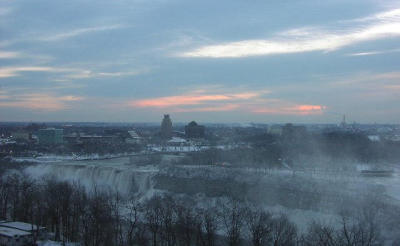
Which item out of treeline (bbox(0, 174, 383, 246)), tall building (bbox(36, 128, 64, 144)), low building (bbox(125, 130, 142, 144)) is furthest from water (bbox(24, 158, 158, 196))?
tall building (bbox(36, 128, 64, 144))

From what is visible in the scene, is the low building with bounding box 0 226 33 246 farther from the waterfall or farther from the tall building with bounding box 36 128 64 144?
the tall building with bounding box 36 128 64 144

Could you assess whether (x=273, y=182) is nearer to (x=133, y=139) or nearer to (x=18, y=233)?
(x=18, y=233)

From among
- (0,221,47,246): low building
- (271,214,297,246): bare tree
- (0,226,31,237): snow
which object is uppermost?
(271,214,297,246): bare tree

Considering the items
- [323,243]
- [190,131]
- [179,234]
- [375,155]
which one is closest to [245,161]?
[375,155]

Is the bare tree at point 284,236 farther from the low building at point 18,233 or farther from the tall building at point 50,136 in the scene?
the tall building at point 50,136

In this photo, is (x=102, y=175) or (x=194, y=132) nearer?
(x=102, y=175)

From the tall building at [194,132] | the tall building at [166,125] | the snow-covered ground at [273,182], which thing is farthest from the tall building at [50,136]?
the snow-covered ground at [273,182]

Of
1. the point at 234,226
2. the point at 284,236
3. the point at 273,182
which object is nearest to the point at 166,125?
the point at 273,182

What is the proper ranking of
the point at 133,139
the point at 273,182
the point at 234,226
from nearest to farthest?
the point at 234,226
the point at 273,182
the point at 133,139
